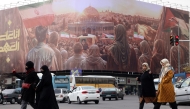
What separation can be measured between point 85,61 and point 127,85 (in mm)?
16182

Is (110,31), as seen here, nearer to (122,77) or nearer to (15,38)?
(122,77)

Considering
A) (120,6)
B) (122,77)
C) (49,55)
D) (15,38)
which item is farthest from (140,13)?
(15,38)

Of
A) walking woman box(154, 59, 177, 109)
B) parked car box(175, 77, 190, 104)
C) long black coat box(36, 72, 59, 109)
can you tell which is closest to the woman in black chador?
long black coat box(36, 72, 59, 109)

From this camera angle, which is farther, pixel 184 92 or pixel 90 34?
pixel 90 34

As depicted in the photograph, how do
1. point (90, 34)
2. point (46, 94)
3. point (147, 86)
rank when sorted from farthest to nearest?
1. point (90, 34)
2. point (147, 86)
3. point (46, 94)

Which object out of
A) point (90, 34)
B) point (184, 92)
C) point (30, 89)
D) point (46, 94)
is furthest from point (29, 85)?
point (90, 34)

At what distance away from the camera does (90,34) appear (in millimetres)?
78500

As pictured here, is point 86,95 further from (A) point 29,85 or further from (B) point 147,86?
(A) point 29,85

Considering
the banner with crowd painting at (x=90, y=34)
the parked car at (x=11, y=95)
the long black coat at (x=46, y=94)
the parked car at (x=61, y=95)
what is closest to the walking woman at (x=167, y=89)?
the long black coat at (x=46, y=94)

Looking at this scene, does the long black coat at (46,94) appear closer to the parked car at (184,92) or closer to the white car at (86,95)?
the parked car at (184,92)

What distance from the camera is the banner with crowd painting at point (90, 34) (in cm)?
7888

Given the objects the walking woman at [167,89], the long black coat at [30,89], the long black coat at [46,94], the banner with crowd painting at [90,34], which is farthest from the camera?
the banner with crowd painting at [90,34]

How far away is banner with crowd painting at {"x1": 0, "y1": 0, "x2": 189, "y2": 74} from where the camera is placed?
259 ft

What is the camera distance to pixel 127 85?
89.6m
